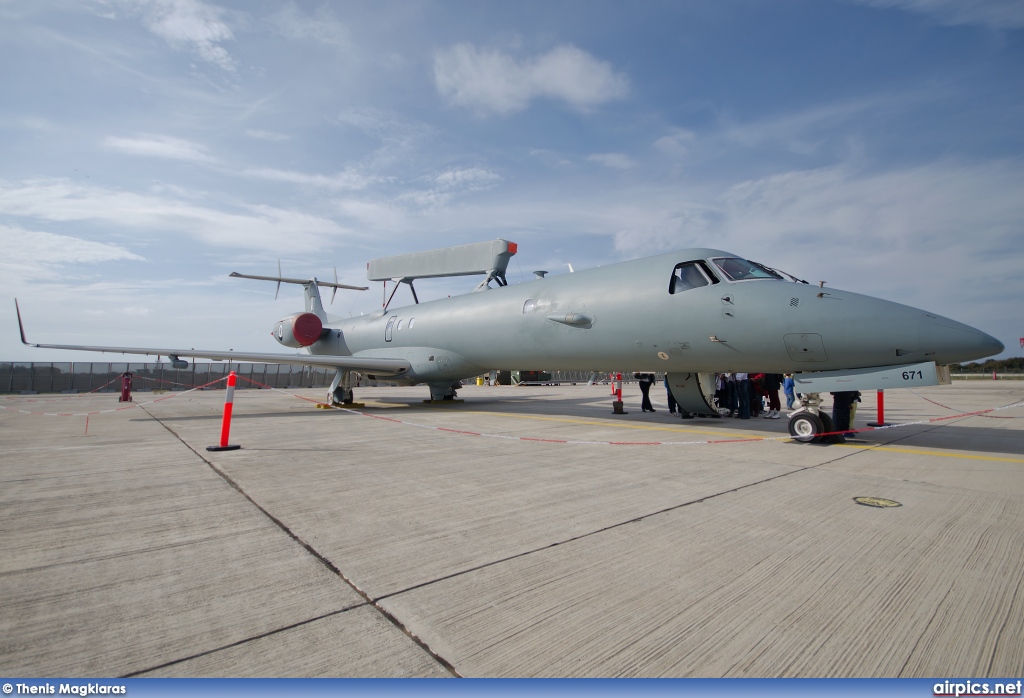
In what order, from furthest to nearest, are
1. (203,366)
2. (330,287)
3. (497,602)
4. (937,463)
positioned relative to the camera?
(203,366), (330,287), (937,463), (497,602)

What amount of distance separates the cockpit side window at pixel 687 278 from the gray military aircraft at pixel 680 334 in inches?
0.7

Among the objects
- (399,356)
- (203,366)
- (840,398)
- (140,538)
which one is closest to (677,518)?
(140,538)

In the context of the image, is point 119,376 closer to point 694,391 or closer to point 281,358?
point 281,358

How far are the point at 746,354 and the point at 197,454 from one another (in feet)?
23.7

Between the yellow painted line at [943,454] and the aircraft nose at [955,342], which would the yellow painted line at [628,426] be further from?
the aircraft nose at [955,342]

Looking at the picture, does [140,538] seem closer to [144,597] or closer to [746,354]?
[144,597]

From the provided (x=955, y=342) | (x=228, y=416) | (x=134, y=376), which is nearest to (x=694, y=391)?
(x=955, y=342)

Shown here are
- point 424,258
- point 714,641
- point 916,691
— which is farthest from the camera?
point 424,258

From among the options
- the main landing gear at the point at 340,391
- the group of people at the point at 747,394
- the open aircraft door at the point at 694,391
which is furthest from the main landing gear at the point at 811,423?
the main landing gear at the point at 340,391

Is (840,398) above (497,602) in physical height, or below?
above

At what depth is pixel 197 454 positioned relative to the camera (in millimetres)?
5824

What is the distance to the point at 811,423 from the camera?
22.0 feet

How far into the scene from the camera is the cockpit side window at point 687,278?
730 cm

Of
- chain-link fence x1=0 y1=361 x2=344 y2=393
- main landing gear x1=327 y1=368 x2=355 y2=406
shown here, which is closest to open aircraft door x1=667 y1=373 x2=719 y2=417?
main landing gear x1=327 y1=368 x2=355 y2=406
